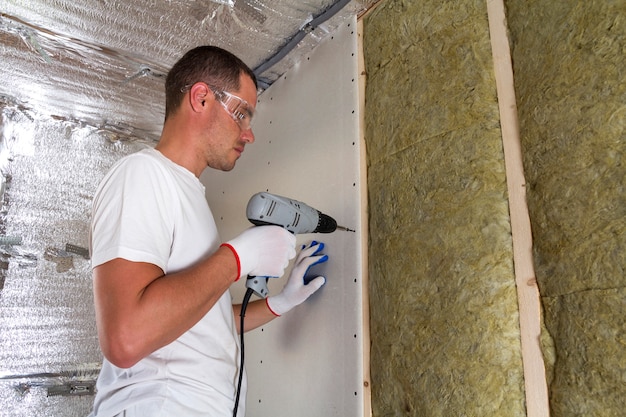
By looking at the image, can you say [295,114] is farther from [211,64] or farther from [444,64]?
[444,64]

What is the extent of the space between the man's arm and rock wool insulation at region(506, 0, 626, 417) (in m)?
0.73

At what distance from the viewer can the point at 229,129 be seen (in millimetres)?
1396

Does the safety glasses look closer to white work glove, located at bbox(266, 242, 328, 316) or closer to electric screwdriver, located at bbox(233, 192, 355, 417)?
electric screwdriver, located at bbox(233, 192, 355, 417)

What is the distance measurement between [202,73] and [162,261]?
58 centimetres

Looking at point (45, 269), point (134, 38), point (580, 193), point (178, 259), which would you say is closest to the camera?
point (580, 193)

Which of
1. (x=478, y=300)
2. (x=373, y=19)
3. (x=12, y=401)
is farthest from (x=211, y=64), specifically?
(x=12, y=401)

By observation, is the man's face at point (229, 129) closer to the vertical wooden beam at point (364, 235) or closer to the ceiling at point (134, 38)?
the vertical wooden beam at point (364, 235)

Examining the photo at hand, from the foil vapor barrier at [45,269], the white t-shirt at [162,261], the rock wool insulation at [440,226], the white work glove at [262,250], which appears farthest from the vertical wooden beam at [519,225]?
the foil vapor barrier at [45,269]

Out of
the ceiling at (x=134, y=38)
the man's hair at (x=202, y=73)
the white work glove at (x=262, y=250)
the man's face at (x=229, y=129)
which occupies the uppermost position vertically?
the ceiling at (x=134, y=38)

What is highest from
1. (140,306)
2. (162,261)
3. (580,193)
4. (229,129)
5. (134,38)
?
(134,38)

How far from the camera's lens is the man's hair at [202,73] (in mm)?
1382

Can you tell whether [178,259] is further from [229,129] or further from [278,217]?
[229,129]

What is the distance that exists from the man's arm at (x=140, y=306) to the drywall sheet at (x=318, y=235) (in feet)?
1.80

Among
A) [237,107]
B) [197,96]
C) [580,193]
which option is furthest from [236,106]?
[580,193]
